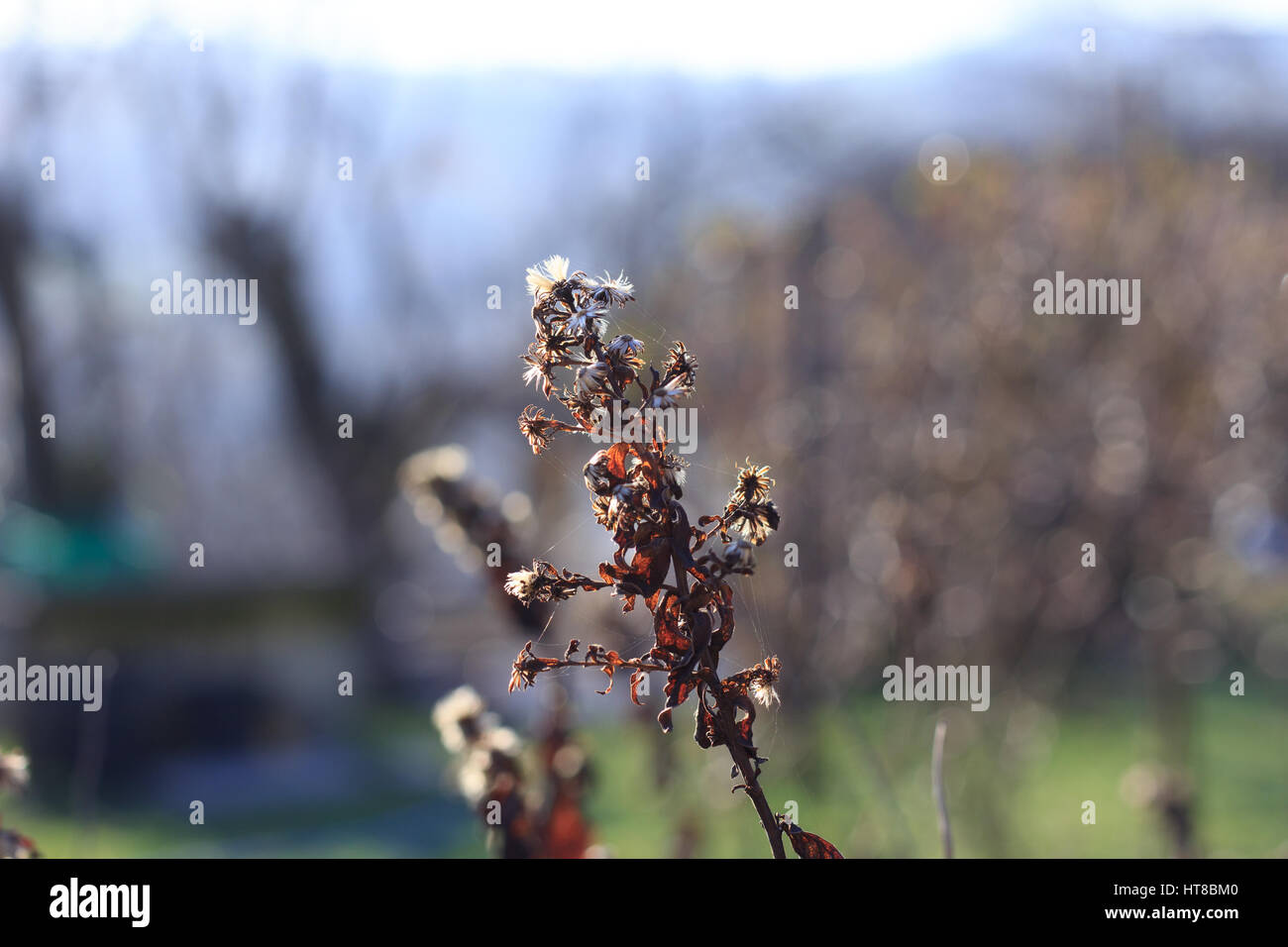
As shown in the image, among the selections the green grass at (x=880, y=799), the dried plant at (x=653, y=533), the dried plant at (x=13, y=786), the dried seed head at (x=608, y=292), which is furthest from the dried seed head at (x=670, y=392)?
the green grass at (x=880, y=799)

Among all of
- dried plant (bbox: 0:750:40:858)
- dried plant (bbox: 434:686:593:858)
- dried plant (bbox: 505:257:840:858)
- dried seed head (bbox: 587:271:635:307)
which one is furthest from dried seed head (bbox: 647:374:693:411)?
dried plant (bbox: 0:750:40:858)

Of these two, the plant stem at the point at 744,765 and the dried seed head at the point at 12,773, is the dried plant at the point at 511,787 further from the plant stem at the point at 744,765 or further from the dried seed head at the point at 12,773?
the plant stem at the point at 744,765

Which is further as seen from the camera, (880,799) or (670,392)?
(880,799)

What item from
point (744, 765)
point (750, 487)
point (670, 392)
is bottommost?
point (744, 765)

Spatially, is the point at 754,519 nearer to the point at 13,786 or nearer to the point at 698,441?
the point at 13,786

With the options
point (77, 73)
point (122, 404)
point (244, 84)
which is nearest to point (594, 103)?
point (244, 84)

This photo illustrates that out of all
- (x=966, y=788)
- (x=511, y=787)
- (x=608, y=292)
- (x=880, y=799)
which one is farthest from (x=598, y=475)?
(x=966, y=788)
